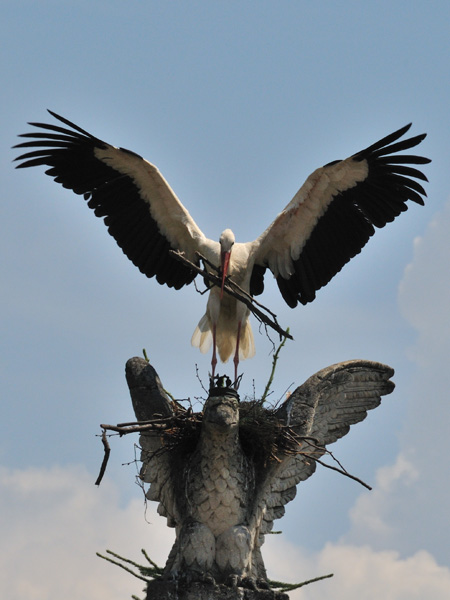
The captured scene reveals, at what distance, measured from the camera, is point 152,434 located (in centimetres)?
873

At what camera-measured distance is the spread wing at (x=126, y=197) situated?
10648mm

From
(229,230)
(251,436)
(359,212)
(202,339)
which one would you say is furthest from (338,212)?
(251,436)

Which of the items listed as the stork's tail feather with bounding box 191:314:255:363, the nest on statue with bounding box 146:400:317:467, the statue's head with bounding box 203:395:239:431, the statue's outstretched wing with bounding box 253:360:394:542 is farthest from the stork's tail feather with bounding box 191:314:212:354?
the statue's head with bounding box 203:395:239:431

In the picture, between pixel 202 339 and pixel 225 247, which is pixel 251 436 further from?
pixel 202 339

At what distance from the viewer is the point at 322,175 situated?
1023 centimetres

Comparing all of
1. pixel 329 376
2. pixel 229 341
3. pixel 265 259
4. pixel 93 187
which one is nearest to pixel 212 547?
pixel 329 376

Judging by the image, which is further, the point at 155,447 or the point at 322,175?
the point at 322,175

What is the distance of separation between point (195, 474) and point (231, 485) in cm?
30

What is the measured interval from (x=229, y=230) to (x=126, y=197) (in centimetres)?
131

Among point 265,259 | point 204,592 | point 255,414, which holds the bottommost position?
point 204,592

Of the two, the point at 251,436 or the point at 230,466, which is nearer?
the point at 230,466

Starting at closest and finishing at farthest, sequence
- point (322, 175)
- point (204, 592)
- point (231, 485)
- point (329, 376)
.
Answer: point (204, 592) → point (231, 485) → point (329, 376) → point (322, 175)

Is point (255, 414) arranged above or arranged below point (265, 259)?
below

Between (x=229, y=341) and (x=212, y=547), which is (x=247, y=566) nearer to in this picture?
(x=212, y=547)
